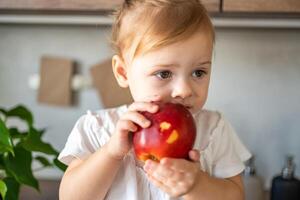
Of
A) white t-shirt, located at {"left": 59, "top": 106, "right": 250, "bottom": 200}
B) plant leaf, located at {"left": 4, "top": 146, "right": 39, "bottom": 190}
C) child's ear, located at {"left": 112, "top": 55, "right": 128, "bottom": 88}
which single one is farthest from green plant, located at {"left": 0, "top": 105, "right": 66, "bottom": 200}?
child's ear, located at {"left": 112, "top": 55, "right": 128, "bottom": 88}

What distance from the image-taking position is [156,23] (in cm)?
72

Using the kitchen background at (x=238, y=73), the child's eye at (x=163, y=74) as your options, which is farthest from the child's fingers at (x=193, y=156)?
the kitchen background at (x=238, y=73)

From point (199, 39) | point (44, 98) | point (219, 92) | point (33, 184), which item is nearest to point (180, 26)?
point (199, 39)

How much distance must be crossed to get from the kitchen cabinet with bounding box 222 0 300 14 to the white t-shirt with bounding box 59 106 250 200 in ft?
0.81

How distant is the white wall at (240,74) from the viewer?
4.45 ft

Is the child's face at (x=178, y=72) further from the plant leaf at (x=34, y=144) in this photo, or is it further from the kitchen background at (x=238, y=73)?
the kitchen background at (x=238, y=73)

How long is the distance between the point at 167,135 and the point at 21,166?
0.51 meters

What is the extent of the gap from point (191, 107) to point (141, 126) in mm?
102

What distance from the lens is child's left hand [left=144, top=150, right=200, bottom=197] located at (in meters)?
0.63

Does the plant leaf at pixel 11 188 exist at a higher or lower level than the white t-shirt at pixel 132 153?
lower

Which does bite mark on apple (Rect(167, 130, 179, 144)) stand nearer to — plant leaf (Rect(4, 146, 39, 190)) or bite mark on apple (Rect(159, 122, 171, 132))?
bite mark on apple (Rect(159, 122, 171, 132))

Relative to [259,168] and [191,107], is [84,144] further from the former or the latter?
[259,168]

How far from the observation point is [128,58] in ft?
2.52

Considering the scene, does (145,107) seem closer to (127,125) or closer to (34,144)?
(127,125)
